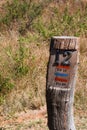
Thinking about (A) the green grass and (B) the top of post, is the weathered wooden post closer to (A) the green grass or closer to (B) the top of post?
(B) the top of post

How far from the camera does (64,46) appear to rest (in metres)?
3.16

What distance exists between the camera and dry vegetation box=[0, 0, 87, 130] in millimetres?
6137

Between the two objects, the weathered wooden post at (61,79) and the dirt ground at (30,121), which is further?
the dirt ground at (30,121)

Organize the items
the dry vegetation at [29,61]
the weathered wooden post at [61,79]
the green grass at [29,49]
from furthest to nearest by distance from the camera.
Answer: the green grass at [29,49]
the dry vegetation at [29,61]
the weathered wooden post at [61,79]

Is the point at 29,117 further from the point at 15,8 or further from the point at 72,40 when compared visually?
the point at 15,8

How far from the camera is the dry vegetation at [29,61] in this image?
20.1 ft

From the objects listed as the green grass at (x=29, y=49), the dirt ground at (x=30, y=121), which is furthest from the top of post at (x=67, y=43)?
the green grass at (x=29, y=49)

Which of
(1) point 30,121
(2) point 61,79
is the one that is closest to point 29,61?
(1) point 30,121

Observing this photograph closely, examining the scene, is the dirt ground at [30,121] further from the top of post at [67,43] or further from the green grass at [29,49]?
the top of post at [67,43]

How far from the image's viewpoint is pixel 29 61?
6.86 metres

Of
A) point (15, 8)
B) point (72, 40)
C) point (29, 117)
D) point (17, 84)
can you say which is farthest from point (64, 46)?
point (15, 8)

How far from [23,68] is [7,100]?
78cm

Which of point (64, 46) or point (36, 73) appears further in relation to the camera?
point (36, 73)

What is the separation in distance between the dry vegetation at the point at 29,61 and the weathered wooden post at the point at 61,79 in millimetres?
1993
